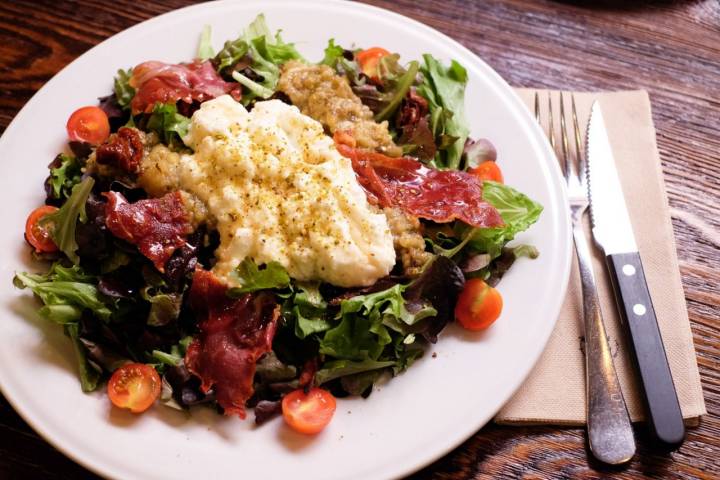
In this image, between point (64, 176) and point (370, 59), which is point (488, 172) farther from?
point (64, 176)

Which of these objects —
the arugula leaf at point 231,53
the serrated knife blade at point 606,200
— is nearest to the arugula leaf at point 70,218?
the arugula leaf at point 231,53

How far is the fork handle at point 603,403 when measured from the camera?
3.05 m

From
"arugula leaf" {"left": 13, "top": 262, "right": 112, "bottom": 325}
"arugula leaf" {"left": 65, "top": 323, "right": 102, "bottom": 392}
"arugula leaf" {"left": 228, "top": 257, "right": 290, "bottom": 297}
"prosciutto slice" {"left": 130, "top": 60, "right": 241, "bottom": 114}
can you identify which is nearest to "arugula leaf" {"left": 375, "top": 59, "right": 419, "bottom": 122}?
"prosciutto slice" {"left": 130, "top": 60, "right": 241, "bottom": 114}

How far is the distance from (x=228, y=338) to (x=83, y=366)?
0.66 meters

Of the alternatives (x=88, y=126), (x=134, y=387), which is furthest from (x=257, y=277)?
(x=88, y=126)

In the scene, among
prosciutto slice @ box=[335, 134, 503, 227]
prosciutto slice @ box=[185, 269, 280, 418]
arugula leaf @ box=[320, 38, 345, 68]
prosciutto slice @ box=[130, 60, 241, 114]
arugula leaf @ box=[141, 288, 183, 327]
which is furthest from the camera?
arugula leaf @ box=[320, 38, 345, 68]

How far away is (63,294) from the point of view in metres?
2.99

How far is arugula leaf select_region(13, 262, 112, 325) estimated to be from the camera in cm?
296

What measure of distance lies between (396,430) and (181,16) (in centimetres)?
280

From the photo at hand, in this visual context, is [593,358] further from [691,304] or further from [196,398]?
[196,398]

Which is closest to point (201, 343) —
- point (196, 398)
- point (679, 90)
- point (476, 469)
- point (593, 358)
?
point (196, 398)

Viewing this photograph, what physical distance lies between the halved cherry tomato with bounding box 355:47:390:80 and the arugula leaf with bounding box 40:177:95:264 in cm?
169

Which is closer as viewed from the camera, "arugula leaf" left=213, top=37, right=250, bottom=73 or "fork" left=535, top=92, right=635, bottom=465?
"fork" left=535, top=92, right=635, bottom=465

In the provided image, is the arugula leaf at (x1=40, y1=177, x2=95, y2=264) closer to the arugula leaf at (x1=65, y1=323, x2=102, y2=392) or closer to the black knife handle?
the arugula leaf at (x1=65, y1=323, x2=102, y2=392)
